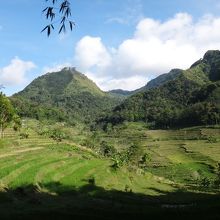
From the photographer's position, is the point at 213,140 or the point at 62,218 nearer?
the point at 62,218

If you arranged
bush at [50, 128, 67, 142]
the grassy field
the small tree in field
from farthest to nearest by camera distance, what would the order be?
bush at [50, 128, 67, 142] < the small tree in field < the grassy field

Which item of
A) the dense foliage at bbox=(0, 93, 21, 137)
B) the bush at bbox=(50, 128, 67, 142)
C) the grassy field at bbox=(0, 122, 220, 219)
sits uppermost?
the dense foliage at bbox=(0, 93, 21, 137)

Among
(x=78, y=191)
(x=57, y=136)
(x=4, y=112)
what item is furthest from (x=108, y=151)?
(x=78, y=191)

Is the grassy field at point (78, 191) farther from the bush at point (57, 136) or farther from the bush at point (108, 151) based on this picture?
the bush at point (108, 151)

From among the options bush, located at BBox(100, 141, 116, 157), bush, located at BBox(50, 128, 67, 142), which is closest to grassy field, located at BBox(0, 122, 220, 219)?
bush, located at BBox(50, 128, 67, 142)

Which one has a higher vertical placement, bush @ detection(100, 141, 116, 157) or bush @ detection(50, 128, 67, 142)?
bush @ detection(50, 128, 67, 142)

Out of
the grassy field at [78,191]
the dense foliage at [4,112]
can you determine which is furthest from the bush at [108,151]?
the grassy field at [78,191]

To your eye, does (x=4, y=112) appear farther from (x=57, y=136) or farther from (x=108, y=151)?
(x=108, y=151)

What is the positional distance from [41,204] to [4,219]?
11.5 m

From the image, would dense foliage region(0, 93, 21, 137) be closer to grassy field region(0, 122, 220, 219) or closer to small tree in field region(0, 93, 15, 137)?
small tree in field region(0, 93, 15, 137)

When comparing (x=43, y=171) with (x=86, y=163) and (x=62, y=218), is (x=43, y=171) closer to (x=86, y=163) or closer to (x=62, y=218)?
(x=86, y=163)

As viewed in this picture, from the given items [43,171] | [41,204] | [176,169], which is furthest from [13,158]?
[176,169]

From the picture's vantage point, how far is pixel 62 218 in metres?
20.9

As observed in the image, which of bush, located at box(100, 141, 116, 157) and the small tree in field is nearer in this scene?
the small tree in field
